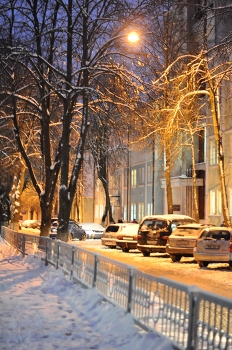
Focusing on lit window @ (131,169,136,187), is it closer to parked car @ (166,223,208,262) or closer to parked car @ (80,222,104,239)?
parked car @ (80,222,104,239)

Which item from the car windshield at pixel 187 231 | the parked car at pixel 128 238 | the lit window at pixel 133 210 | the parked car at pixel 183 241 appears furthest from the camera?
the lit window at pixel 133 210

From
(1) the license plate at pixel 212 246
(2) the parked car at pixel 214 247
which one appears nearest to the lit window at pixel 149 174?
(2) the parked car at pixel 214 247

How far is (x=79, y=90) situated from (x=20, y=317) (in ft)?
40.2

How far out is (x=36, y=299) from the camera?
44.1ft

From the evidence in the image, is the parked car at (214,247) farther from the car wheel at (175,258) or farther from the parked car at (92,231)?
the parked car at (92,231)

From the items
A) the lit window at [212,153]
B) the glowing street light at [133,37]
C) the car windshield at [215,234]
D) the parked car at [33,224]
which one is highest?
the glowing street light at [133,37]

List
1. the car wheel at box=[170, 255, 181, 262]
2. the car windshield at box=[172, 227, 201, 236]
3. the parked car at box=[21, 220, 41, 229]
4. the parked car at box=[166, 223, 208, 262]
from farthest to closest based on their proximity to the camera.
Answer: the parked car at box=[21, 220, 41, 229]
the car wheel at box=[170, 255, 181, 262]
the car windshield at box=[172, 227, 201, 236]
the parked car at box=[166, 223, 208, 262]

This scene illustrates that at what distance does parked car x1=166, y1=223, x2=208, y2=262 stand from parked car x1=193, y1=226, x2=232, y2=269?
2.53 meters

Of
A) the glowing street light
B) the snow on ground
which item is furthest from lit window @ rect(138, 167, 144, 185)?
the snow on ground

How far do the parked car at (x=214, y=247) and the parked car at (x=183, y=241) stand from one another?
253 centimetres

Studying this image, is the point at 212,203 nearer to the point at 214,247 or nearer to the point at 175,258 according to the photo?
the point at 175,258

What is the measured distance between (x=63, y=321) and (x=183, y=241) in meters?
15.4

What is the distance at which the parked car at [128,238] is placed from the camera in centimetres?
3247

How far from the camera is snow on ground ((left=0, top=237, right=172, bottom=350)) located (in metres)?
8.68
